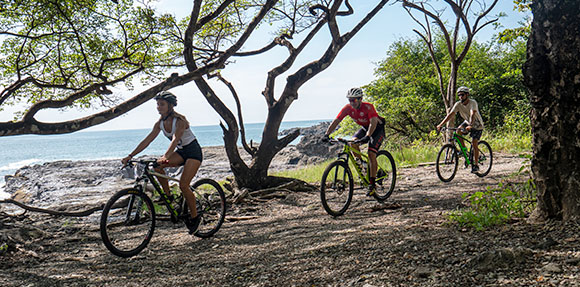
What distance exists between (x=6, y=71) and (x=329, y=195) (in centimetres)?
943

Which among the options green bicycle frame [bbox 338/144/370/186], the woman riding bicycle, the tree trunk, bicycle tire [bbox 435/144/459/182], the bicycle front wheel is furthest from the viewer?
bicycle tire [bbox 435/144/459/182]

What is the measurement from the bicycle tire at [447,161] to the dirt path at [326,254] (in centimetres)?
167

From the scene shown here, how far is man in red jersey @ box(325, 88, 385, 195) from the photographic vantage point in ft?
24.1

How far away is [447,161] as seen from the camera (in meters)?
9.98

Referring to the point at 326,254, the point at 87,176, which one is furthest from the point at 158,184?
the point at 87,176

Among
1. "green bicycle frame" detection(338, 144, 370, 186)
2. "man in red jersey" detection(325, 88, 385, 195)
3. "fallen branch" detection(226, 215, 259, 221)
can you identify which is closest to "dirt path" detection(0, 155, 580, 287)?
"fallen branch" detection(226, 215, 259, 221)

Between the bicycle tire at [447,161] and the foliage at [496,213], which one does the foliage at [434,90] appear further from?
the foliage at [496,213]

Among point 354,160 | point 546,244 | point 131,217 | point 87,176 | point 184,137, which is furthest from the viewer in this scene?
point 87,176

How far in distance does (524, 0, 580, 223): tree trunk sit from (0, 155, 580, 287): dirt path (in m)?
0.35

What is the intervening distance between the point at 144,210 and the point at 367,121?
4.07 m

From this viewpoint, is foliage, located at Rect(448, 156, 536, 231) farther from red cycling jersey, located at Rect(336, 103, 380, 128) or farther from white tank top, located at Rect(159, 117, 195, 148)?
white tank top, located at Rect(159, 117, 195, 148)

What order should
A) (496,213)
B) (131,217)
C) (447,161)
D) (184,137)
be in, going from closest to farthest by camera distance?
(496,213)
(131,217)
(184,137)
(447,161)

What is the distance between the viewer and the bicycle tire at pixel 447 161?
32.6ft

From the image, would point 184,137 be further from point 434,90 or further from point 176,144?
point 434,90
